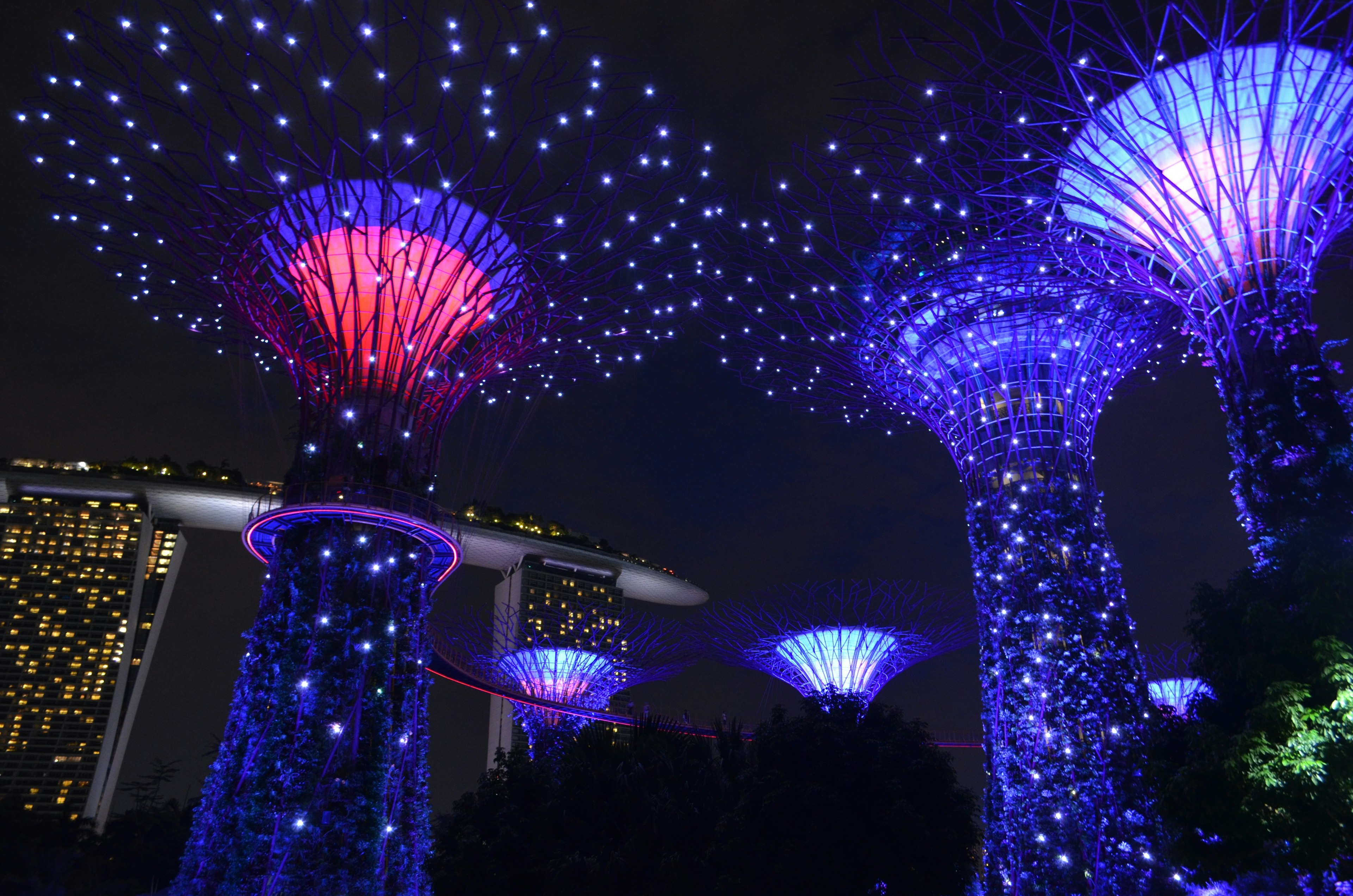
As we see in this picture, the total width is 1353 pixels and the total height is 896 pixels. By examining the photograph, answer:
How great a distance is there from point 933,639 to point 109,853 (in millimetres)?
35992

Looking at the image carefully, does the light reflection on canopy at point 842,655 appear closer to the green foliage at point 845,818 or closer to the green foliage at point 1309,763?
the green foliage at point 845,818

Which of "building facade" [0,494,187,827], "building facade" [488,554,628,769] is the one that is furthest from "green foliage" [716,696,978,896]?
"building facade" [0,494,187,827]

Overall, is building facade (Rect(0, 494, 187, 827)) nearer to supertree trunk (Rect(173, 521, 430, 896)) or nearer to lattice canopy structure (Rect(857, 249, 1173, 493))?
supertree trunk (Rect(173, 521, 430, 896))

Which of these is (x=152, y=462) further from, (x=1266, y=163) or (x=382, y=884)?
(x=1266, y=163)

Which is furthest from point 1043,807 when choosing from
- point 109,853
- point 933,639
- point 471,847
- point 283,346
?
point 109,853

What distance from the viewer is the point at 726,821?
14930 mm

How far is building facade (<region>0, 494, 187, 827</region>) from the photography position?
53688 millimetres

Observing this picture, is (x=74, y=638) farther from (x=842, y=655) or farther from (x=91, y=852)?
(x=842, y=655)

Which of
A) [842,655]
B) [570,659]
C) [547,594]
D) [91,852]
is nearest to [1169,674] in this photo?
[842,655]

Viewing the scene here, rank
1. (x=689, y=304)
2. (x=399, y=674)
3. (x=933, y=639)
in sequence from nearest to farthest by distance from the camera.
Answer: (x=399, y=674), (x=689, y=304), (x=933, y=639)

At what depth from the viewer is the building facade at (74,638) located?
5369 cm

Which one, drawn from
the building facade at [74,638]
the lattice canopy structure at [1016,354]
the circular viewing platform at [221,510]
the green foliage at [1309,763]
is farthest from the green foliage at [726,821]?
the building facade at [74,638]

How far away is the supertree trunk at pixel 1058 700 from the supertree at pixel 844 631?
13890 millimetres

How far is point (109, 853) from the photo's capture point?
39469 millimetres
